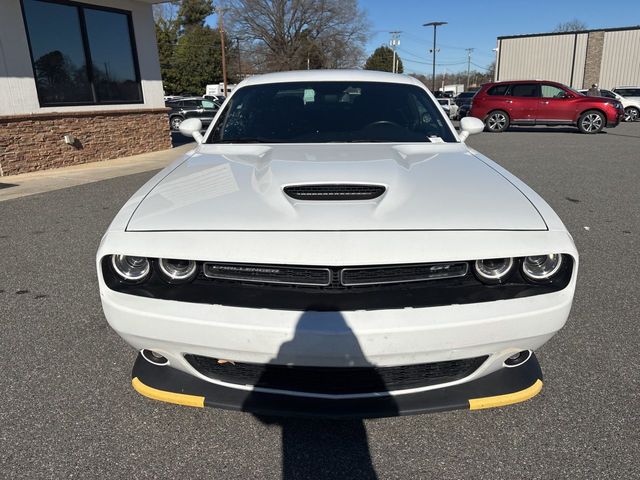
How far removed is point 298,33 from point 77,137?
4484 cm

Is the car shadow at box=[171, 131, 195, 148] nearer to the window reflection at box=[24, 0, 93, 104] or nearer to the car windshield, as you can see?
the window reflection at box=[24, 0, 93, 104]

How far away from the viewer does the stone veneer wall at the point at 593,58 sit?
1407 inches

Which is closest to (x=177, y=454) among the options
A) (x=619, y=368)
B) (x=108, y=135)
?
(x=619, y=368)

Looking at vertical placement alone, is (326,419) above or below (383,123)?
below

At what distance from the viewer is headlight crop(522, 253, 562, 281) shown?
1.79 m

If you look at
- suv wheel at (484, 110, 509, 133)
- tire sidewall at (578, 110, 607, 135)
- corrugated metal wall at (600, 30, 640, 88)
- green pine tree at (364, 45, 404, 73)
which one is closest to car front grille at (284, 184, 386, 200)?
suv wheel at (484, 110, 509, 133)

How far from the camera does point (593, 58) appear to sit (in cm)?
3609

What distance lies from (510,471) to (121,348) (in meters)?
2.14

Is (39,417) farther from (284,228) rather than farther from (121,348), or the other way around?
(284,228)

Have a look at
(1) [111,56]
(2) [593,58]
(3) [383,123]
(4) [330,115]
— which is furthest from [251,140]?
(2) [593,58]

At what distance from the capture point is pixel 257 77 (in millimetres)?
3785

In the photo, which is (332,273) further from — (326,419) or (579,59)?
(579,59)

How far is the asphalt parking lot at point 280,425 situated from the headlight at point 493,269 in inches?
29.7

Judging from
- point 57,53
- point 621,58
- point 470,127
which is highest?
point 621,58
